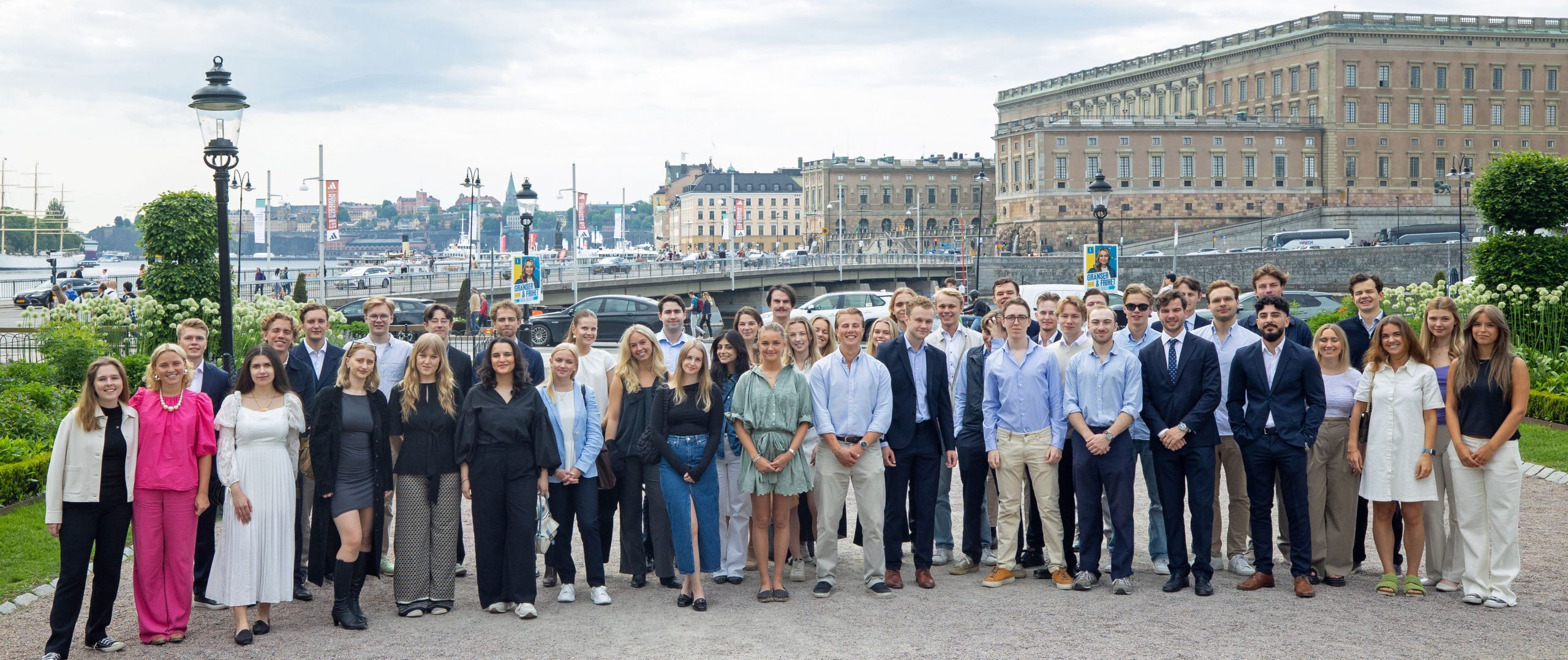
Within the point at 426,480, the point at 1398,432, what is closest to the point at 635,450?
the point at 426,480

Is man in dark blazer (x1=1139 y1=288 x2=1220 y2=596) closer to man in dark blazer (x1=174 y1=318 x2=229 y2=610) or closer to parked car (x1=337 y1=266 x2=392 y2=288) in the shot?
man in dark blazer (x1=174 y1=318 x2=229 y2=610)

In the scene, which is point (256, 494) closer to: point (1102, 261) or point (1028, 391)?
point (1028, 391)

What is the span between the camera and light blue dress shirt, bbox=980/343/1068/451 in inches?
343

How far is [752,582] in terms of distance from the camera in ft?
29.9

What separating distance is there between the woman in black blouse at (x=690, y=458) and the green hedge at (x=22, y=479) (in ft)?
20.5

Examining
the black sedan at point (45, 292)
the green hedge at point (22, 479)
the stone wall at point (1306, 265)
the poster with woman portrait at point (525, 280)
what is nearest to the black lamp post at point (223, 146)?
the green hedge at point (22, 479)

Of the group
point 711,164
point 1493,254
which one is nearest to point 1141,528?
point 1493,254

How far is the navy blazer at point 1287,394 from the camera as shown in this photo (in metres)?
8.51

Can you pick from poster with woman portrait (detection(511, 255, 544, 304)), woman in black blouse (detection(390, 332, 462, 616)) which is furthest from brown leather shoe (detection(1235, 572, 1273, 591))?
poster with woman portrait (detection(511, 255, 544, 304))

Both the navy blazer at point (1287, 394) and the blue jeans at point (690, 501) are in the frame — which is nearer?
the navy blazer at point (1287, 394)

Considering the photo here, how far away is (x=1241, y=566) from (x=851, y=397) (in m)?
3.02

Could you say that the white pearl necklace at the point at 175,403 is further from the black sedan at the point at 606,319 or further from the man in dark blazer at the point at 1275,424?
the black sedan at the point at 606,319

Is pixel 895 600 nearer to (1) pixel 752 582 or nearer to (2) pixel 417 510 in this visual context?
(1) pixel 752 582

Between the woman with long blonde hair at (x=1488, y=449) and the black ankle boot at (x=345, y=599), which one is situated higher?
the woman with long blonde hair at (x=1488, y=449)
